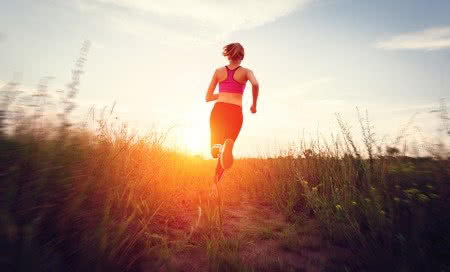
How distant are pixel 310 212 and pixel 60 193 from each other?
3.38 meters

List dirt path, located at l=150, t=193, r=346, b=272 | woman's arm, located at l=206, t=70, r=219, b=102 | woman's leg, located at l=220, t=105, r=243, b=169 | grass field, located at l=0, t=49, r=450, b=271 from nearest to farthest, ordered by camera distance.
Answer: grass field, located at l=0, t=49, r=450, b=271 < dirt path, located at l=150, t=193, r=346, b=272 < woman's leg, located at l=220, t=105, r=243, b=169 < woman's arm, located at l=206, t=70, r=219, b=102

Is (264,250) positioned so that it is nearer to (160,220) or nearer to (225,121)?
(160,220)

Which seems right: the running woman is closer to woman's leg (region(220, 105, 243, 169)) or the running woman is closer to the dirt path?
woman's leg (region(220, 105, 243, 169))

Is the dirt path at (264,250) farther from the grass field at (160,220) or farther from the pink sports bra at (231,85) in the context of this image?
the pink sports bra at (231,85)

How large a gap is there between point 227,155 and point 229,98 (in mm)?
910

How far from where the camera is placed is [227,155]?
440 cm

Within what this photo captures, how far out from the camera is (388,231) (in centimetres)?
271

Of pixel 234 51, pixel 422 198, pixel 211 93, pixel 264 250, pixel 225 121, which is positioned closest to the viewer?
pixel 422 198

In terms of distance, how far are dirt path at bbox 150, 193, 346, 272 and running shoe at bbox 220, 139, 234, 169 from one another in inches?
30.5

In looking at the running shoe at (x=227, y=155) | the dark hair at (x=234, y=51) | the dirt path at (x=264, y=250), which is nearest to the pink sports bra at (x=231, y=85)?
the dark hair at (x=234, y=51)

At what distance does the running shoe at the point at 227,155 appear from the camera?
434 cm

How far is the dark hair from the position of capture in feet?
15.4

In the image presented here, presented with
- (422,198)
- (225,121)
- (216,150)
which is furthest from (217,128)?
(422,198)

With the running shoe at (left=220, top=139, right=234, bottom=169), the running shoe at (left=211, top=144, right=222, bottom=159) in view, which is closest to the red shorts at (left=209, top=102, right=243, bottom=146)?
the running shoe at (left=211, top=144, right=222, bottom=159)
